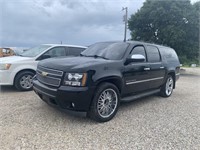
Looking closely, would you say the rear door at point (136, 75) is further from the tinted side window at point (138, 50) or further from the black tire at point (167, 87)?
the black tire at point (167, 87)

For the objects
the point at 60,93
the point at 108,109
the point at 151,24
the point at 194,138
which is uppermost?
the point at 151,24

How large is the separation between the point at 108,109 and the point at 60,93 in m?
1.13

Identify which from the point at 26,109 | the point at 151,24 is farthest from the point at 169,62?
the point at 151,24

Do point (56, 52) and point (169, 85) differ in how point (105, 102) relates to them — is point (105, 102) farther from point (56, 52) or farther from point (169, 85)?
point (56, 52)

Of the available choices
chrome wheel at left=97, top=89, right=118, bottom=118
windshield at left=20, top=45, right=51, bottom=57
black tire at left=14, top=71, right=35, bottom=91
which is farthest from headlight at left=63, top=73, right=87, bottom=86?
windshield at left=20, top=45, right=51, bottom=57

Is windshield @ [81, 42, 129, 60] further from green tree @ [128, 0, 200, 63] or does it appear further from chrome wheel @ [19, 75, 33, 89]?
green tree @ [128, 0, 200, 63]

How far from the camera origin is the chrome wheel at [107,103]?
370 centimetres

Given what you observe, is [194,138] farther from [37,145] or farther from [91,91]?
[37,145]

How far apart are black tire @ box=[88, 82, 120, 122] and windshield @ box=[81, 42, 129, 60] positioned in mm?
799

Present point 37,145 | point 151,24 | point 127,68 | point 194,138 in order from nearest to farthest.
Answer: point 37,145 < point 194,138 < point 127,68 < point 151,24

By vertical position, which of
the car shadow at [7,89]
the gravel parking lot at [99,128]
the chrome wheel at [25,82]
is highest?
the chrome wheel at [25,82]

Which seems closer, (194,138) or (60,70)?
(194,138)

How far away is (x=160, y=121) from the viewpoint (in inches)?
154

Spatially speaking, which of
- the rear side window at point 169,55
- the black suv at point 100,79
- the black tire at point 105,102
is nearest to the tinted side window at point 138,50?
the black suv at point 100,79
